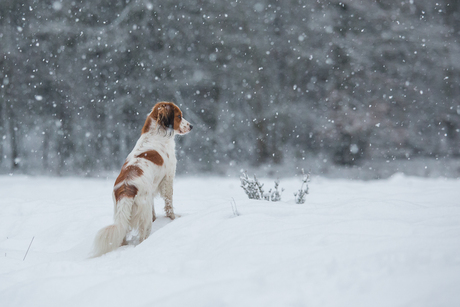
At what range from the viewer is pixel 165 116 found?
12.5ft

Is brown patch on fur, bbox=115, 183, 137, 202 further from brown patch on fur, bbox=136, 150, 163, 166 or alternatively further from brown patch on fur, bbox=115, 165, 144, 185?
brown patch on fur, bbox=136, 150, 163, 166

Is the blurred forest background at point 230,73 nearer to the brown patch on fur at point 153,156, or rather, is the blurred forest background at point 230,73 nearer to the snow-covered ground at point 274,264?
the brown patch on fur at point 153,156

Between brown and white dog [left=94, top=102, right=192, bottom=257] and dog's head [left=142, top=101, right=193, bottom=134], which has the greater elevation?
dog's head [left=142, top=101, right=193, bottom=134]

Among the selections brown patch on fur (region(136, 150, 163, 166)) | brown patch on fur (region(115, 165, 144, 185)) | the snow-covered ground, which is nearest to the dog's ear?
brown patch on fur (region(136, 150, 163, 166))

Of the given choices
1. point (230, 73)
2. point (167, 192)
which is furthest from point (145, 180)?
point (230, 73)

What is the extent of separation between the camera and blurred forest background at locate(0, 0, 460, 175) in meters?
10.6

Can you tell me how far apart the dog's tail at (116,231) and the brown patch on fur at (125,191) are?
1.6 inches

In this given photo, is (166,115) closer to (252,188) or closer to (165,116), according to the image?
(165,116)

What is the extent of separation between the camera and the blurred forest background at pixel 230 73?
10.6 m

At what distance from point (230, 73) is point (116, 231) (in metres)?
9.09

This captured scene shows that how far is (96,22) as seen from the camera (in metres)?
10.7

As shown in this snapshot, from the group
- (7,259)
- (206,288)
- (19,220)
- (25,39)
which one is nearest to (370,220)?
(206,288)

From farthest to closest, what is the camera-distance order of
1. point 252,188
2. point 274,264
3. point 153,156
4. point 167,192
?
point 252,188 → point 167,192 → point 153,156 → point 274,264

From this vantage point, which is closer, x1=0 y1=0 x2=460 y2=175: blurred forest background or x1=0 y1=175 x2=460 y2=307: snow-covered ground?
x1=0 y1=175 x2=460 y2=307: snow-covered ground
